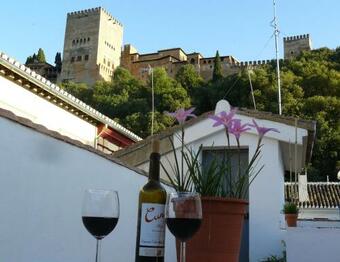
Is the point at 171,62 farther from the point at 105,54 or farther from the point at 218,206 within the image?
the point at 218,206

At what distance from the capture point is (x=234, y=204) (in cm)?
162

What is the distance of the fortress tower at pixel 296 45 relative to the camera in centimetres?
5722

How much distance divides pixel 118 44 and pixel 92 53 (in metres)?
5.14

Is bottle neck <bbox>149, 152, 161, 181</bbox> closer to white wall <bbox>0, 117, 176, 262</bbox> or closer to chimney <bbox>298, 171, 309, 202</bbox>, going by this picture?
white wall <bbox>0, 117, 176, 262</bbox>

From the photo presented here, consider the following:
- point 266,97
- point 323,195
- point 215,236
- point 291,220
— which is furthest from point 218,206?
point 266,97

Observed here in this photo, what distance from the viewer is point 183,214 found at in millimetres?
1301

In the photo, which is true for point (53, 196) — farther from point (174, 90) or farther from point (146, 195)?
point (174, 90)

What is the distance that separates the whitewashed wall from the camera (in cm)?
691

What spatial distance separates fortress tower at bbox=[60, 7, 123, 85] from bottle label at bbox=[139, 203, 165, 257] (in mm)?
58166

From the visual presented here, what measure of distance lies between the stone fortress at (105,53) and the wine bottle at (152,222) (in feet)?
176

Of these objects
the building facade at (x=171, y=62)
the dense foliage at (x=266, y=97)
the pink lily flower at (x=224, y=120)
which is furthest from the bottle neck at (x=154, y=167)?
the building facade at (x=171, y=62)

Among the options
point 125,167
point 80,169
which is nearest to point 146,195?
point 80,169

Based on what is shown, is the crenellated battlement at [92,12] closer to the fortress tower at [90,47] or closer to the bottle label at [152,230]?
the fortress tower at [90,47]

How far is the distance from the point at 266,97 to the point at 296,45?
30.4m
